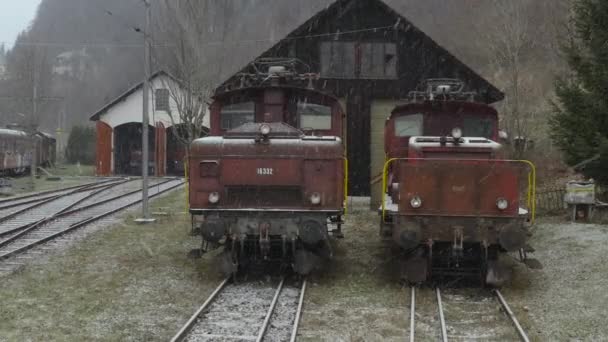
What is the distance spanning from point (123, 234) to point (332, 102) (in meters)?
6.34

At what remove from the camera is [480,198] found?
9.12 meters

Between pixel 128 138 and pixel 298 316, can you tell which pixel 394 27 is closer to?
pixel 298 316

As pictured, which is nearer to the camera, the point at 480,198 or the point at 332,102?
the point at 480,198

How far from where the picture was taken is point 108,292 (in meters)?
9.33

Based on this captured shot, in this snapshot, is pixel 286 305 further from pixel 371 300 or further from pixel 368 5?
pixel 368 5

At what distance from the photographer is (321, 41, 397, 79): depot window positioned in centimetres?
2166

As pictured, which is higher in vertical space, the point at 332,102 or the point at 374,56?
the point at 374,56

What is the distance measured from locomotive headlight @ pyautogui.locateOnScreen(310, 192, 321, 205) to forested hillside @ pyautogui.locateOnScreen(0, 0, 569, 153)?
871 centimetres

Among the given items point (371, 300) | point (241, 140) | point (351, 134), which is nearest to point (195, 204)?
point (241, 140)

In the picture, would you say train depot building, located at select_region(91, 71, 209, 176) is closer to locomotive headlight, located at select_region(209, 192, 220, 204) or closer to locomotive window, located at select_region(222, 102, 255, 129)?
locomotive window, located at select_region(222, 102, 255, 129)

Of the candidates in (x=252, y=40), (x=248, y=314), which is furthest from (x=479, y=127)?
(x=252, y=40)

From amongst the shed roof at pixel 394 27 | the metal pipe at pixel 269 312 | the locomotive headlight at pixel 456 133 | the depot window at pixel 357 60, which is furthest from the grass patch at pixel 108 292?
the shed roof at pixel 394 27

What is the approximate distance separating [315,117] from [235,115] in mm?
1401

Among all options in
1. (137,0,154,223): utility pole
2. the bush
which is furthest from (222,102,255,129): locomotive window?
the bush
